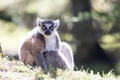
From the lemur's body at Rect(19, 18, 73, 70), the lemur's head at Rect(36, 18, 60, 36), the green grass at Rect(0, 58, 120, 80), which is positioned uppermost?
the lemur's head at Rect(36, 18, 60, 36)

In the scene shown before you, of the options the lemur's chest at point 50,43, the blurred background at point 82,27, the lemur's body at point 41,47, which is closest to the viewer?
the lemur's body at point 41,47

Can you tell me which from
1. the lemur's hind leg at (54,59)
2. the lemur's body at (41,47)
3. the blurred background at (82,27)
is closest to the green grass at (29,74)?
the lemur's body at (41,47)

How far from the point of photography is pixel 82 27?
24844mm

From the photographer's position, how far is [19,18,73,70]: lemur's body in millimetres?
10125

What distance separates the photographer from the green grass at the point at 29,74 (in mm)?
8629

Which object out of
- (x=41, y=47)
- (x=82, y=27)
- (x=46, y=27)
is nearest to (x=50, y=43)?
(x=41, y=47)

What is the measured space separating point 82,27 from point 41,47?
1473 centimetres

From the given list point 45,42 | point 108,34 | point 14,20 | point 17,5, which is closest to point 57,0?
point 17,5

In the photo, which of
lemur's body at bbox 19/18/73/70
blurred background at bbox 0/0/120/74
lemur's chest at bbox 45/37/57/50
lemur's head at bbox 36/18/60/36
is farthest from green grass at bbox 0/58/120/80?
blurred background at bbox 0/0/120/74

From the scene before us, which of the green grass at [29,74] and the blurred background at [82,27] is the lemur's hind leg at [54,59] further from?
the blurred background at [82,27]

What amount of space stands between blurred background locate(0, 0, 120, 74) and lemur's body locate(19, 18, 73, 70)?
38.9 ft

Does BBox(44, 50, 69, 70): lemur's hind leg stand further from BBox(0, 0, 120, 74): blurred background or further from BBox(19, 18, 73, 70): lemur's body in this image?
BBox(0, 0, 120, 74): blurred background

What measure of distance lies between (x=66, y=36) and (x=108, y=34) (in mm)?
2148

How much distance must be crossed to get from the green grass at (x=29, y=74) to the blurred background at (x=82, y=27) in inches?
505
